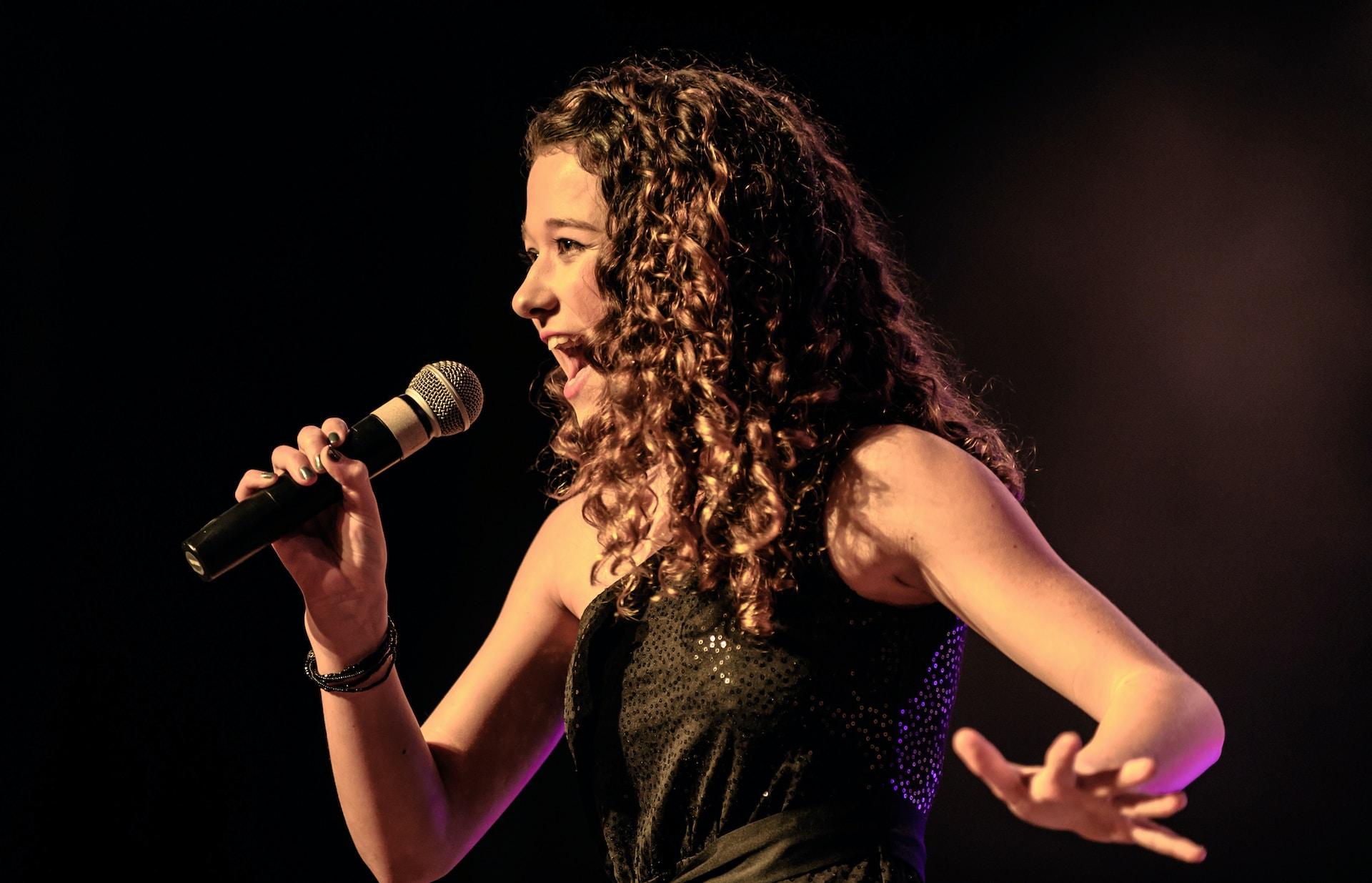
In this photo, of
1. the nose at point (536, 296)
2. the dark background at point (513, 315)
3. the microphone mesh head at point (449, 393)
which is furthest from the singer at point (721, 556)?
the dark background at point (513, 315)

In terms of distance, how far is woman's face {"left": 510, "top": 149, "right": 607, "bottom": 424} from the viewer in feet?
4.54

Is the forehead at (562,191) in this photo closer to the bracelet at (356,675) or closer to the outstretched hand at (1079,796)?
the bracelet at (356,675)

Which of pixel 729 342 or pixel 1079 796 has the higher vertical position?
pixel 729 342

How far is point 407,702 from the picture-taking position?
1478mm

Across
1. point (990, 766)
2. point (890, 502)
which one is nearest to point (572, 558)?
point (890, 502)

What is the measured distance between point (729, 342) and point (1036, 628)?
0.46m

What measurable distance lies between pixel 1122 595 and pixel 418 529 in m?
1.57

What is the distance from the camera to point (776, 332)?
4.23 ft

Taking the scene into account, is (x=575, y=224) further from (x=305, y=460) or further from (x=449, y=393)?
(x=305, y=460)

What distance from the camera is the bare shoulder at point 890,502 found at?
45.1 inches

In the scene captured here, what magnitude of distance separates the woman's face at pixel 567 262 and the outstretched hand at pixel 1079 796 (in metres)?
0.75

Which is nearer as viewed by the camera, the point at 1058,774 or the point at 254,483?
the point at 1058,774

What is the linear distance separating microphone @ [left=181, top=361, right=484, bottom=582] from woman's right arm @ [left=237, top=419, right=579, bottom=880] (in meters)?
0.02

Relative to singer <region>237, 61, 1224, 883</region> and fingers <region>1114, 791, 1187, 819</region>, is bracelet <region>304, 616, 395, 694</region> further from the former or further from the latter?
fingers <region>1114, 791, 1187, 819</region>
